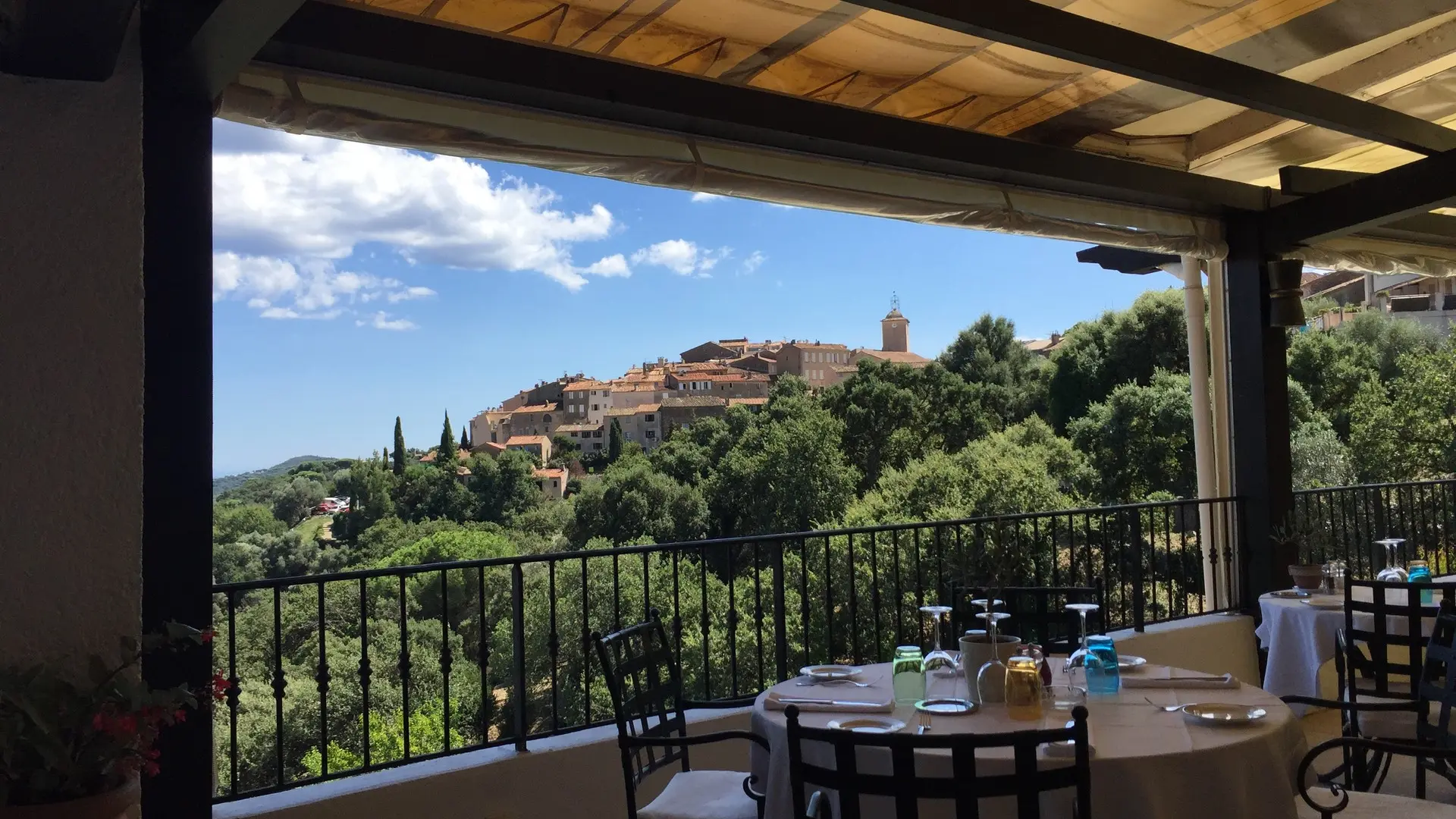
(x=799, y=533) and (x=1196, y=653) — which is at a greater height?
(x=799, y=533)

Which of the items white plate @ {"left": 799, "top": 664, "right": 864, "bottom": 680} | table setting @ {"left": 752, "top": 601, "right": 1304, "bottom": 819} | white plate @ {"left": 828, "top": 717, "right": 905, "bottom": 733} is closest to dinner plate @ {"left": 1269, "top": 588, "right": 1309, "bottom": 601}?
table setting @ {"left": 752, "top": 601, "right": 1304, "bottom": 819}

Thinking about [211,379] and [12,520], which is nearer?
[12,520]

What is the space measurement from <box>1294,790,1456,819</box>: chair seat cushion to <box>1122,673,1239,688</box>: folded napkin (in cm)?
29

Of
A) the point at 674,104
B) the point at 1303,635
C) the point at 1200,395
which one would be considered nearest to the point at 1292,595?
the point at 1303,635

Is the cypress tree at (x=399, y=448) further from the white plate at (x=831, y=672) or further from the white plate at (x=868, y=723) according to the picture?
the white plate at (x=868, y=723)

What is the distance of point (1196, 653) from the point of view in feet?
16.3

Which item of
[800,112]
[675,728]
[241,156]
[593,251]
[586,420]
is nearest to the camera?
[675,728]

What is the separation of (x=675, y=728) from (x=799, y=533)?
114 cm

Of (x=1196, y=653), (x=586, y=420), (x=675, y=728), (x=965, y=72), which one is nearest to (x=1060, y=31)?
(x=965, y=72)

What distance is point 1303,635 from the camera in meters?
3.93

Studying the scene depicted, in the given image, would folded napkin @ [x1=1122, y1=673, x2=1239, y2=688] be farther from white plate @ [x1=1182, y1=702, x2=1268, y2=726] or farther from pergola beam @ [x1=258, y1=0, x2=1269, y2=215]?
pergola beam @ [x1=258, y1=0, x2=1269, y2=215]

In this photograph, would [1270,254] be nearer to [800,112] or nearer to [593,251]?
[800,112]

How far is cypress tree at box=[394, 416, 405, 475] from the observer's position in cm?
2848

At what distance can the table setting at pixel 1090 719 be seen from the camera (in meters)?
1.94
